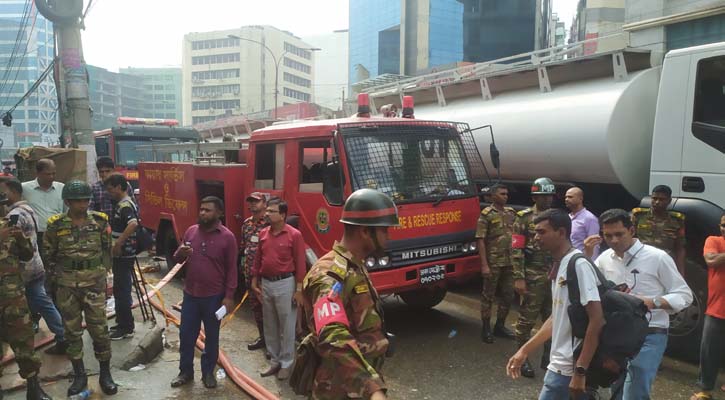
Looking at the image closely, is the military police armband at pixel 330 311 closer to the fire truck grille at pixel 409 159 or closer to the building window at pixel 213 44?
the fire truck grille at pixel 409 159

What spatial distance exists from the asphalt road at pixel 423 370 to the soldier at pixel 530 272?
420 mm

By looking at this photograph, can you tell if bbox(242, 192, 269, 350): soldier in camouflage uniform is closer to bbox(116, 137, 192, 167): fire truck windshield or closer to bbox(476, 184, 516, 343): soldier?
bbox(476, 184, 516, 343): soldier

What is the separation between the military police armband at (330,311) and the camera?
1.85 meters

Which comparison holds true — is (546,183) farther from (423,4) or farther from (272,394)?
(423,4)

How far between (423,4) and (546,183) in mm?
54474

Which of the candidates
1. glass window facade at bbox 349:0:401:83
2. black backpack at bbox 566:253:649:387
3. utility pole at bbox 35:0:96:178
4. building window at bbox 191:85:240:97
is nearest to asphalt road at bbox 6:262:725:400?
black backpack at bbox 566:253:649:387

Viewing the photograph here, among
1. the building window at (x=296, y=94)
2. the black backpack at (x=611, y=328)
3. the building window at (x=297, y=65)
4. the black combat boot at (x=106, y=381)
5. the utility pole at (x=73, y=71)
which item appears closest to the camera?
the black backpack at (x=611, y=328)

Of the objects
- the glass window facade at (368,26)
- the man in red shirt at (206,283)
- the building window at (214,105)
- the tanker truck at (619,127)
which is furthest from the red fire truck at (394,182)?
the building window at (214,105)

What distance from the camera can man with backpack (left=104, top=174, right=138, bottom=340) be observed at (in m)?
5.18

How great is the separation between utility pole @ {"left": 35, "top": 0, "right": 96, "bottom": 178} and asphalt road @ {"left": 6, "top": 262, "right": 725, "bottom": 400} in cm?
537

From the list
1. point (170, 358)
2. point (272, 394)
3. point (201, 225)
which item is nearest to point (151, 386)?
point (170, 358)

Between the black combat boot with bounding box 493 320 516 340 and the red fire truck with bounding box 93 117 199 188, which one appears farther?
the red fire truck with bounding box 93 117 199 188

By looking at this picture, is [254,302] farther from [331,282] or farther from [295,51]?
[295,51]

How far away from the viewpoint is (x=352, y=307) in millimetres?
2010
